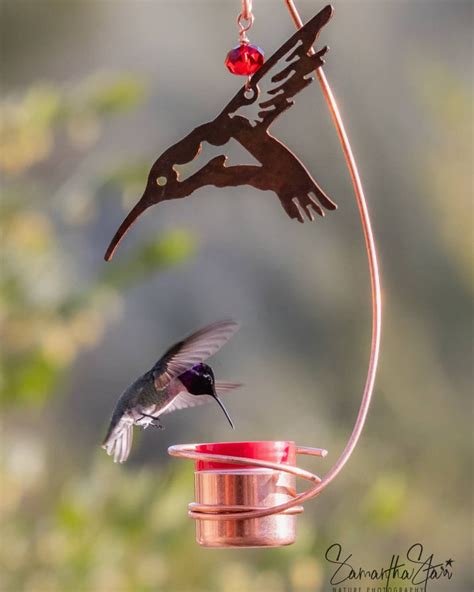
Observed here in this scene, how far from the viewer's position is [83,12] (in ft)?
30.6

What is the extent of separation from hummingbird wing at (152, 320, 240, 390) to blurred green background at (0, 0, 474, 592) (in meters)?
1.43

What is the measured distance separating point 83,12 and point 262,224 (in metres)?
2.82

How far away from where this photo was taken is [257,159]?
1878 mm

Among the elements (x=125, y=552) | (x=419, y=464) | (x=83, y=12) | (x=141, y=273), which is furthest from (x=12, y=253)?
(x=83, y=12)

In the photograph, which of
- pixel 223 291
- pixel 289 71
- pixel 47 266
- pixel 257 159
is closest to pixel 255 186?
pixel 257 159

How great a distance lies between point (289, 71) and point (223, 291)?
6695 millimetres

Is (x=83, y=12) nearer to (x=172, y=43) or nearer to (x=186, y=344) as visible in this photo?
(x=172, y=43)

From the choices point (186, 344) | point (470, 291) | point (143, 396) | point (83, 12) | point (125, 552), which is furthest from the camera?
point (83, 12)

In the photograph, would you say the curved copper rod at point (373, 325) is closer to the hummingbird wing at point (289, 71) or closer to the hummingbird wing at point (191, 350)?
the hummingbird wing at point (289, 71)

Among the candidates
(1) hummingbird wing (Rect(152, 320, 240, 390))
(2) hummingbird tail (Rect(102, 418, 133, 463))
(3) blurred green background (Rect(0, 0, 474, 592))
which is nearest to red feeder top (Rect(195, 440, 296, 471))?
(1) hummingbird wing (Rect(152, 320, 240, 390))

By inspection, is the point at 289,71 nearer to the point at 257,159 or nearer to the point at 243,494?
the point at 257,159

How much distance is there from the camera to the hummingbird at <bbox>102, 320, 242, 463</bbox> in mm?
A: 1975

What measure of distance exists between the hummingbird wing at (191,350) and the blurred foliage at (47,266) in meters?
1.42

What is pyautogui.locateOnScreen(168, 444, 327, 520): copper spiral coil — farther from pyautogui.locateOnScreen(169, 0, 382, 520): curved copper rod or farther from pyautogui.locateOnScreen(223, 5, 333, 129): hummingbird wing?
pyautogui.locateOnScreen(223, 5, 333, 129): hummingbird wing
